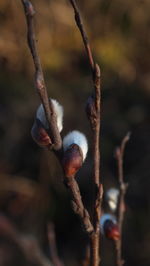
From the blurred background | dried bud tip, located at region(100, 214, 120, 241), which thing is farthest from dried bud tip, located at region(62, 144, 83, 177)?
the blurred background

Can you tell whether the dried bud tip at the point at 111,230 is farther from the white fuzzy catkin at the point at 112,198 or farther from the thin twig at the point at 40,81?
the thin twig at the point at 40,81

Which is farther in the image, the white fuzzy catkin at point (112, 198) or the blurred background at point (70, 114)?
the blurred background at point (70, 114)

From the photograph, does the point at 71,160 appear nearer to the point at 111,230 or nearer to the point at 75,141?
the point at 75,141

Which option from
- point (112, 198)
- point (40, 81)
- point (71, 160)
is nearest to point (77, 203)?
point (71, 160)

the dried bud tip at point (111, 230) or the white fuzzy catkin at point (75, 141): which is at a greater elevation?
the white fuzzy catkin at point (75, 141)

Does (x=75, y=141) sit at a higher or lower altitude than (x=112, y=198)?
higher

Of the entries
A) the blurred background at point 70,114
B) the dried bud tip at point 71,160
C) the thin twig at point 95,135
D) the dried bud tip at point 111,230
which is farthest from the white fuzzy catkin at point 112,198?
the blurred background at point 70,114

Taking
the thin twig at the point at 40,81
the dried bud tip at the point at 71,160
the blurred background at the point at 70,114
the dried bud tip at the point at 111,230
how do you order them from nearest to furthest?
the thin twig at the point at 40,81
the dried bud tip at the point at 71,160
the dried bud tip at the point at 111,230
the blurred background at the point at 70,114

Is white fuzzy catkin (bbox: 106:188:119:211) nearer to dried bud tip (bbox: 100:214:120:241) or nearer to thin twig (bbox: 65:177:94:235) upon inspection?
dried bud tip (bbox: 100:214:120:241)
